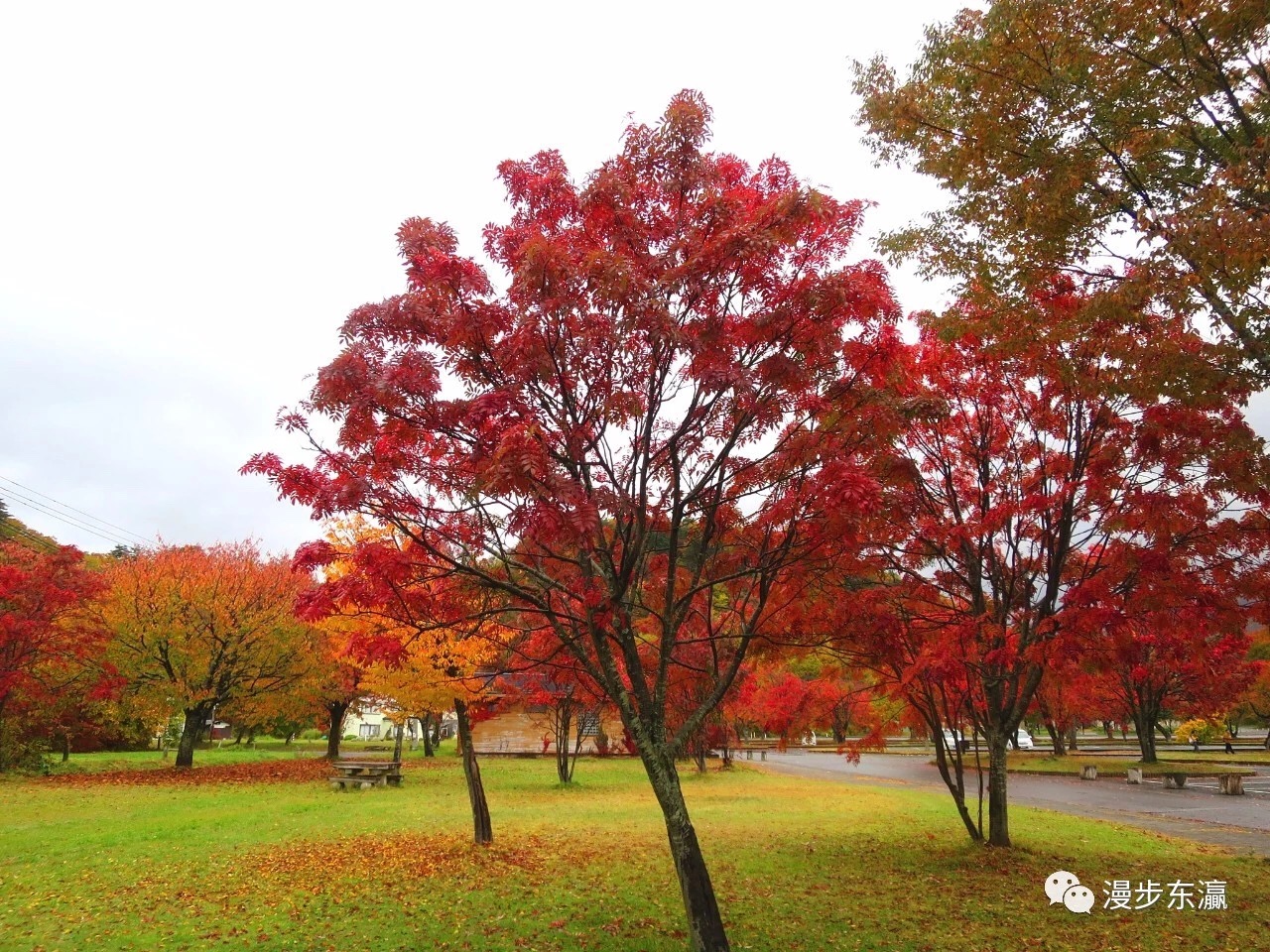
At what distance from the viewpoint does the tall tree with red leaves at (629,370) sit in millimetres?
5457

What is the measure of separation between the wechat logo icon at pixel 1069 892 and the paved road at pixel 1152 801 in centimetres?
530

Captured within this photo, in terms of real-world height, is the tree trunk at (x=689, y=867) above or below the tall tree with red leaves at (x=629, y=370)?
below

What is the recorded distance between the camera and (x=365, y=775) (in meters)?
19.7

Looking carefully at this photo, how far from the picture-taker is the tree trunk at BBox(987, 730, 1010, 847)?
10.2 meters

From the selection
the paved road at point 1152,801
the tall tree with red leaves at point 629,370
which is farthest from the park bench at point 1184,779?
the tall tree with red leaves at point 629,370

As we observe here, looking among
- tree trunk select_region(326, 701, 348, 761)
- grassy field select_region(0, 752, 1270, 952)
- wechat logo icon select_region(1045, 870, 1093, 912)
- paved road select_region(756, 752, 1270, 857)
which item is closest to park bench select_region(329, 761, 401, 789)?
grassy field select_region(0, 752, 1270, 952)

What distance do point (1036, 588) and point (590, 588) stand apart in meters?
7.96

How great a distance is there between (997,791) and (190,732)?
24586 mm

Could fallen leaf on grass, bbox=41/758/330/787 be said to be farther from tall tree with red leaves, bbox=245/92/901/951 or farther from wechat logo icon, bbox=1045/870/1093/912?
wechat logo icon, bbox=1045/870/1093/912

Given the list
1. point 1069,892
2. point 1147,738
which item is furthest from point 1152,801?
point 1069,892

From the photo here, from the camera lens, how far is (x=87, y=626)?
73.6 ft

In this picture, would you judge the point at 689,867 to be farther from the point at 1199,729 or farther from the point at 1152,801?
the point at 1199,729

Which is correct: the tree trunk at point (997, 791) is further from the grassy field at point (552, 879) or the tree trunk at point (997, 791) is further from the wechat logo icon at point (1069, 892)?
the wechat logo icon at point (1069, 892)

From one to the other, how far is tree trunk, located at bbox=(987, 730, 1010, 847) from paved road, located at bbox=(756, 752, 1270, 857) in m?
4.20
